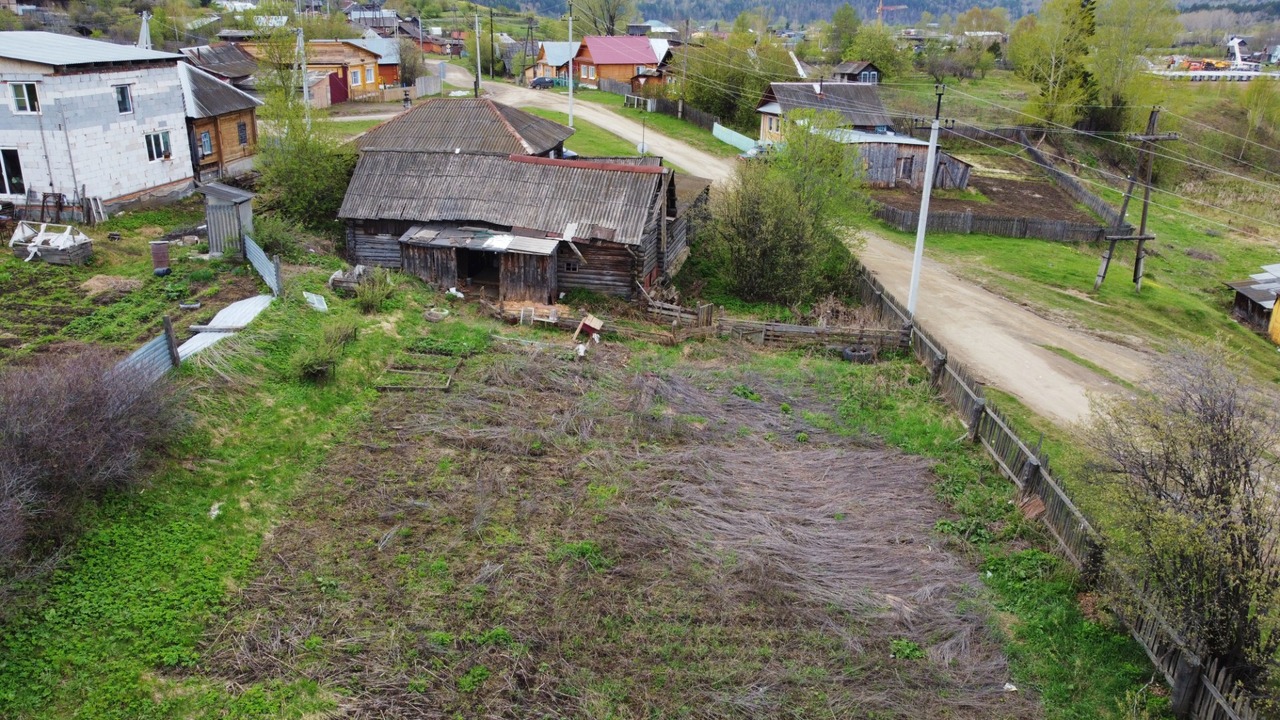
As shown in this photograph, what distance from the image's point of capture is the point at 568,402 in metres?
19.9

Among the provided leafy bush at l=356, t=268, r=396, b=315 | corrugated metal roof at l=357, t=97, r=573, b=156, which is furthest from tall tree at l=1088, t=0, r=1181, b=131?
leafy bush at l=356, t=268, r=396, b=315

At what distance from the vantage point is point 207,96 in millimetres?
33781

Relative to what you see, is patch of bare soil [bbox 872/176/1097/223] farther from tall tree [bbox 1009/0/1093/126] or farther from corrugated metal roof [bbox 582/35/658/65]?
corrugated metal roof [bbox 582/35/658/65]

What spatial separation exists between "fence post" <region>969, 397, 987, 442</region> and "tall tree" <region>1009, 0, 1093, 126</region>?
4911cm

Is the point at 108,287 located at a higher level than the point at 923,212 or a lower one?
lower

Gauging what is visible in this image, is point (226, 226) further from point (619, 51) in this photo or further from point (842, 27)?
point (842, 27)

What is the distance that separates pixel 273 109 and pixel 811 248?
19.3 meters

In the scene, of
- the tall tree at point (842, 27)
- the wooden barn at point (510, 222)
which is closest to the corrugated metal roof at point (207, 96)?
the wooden barn at point (510, 222)

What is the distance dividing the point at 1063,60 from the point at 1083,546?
190 ft

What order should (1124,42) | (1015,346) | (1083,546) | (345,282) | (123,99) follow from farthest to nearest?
(1124,42)
(123,99)
(1015,346)
(345,282)
(1083,546)

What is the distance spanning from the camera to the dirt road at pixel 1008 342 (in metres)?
22.9

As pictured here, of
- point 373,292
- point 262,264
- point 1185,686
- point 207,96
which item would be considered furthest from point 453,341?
point 207,96

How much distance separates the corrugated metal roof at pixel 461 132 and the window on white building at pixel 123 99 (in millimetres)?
7826

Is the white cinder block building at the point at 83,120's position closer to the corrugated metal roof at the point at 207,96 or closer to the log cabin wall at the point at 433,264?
the corrugated metal roof at the point at 207,96
